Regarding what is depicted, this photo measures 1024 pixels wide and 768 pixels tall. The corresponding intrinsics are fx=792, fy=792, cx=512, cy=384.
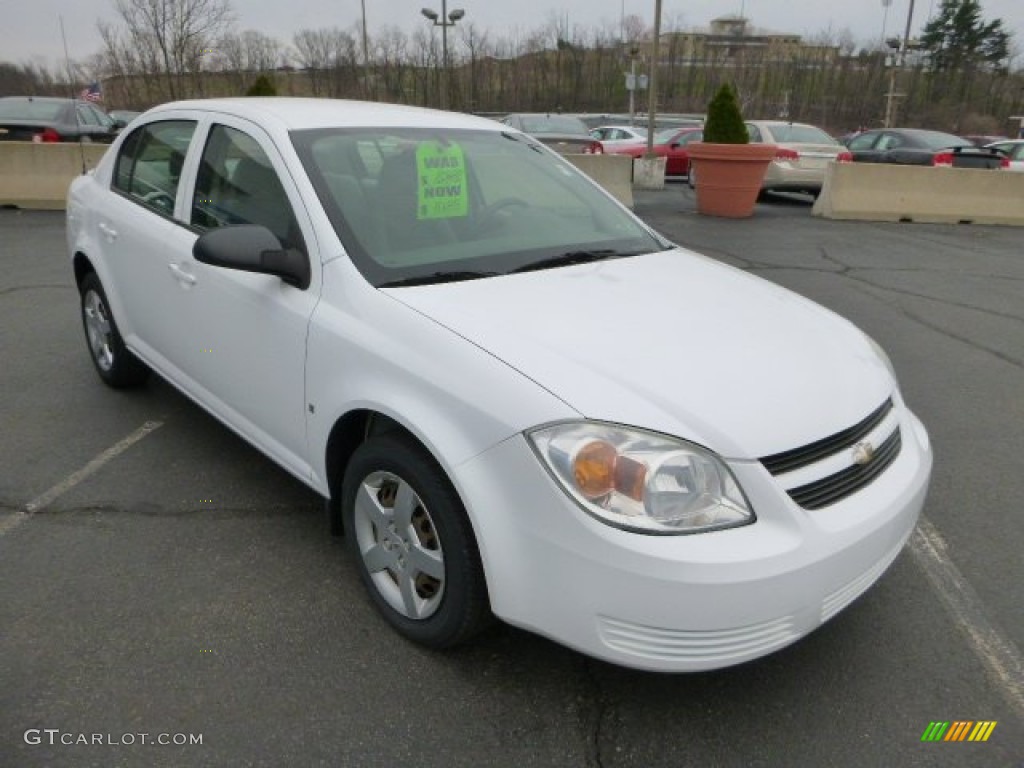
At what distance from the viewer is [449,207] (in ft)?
10.0

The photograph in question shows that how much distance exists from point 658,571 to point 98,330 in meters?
4.01

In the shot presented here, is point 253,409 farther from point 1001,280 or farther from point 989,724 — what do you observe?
point 1001,280

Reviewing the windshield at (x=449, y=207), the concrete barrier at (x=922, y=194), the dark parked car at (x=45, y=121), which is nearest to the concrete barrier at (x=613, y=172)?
the concrete barrier at (x=922, y=194)

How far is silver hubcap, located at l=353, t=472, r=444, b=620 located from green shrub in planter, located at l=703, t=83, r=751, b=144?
10.7m

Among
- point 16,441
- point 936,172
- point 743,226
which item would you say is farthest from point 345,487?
point 936,172

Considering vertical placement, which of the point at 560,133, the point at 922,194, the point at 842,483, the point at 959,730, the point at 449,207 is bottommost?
the point at 959,730

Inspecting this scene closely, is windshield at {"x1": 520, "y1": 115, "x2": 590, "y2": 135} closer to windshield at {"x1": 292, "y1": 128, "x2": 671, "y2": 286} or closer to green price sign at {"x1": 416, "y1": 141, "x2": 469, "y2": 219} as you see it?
windshield at {"x1": 292, "y1": 128, "x2": 671, "y2": 286}

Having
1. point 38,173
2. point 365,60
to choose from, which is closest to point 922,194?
point 38,173

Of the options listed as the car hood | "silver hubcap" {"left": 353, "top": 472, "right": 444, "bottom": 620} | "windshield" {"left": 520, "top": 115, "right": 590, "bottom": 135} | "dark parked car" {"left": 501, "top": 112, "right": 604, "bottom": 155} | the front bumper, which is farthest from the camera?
"windshield" {"left": 520, "top": 115, "right": 590, "bottom": 135}

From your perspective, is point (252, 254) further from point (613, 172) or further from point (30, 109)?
point (30, 109)

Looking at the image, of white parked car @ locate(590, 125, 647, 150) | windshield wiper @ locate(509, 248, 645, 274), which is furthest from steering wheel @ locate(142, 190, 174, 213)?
white parked car @ locate(590, 125, 647, 150)

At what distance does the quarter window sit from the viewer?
2936 mm

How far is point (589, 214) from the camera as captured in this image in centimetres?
349

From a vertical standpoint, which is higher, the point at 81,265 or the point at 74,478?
the point at 81,265
